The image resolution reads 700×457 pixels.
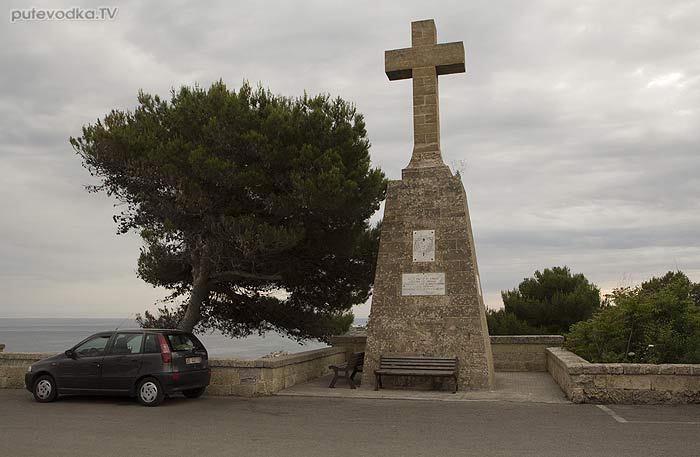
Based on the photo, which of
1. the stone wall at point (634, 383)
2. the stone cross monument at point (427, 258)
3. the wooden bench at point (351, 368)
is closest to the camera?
the stone wall at point (634, 383)

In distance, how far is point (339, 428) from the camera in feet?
26.2

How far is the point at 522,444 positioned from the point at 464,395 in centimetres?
413

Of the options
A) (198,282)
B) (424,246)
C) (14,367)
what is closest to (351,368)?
(424,246)

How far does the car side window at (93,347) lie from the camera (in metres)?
10.3

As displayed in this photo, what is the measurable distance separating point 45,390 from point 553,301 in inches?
644

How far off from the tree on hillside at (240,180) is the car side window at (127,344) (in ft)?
12.6

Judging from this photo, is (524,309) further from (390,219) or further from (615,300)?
(390,219)

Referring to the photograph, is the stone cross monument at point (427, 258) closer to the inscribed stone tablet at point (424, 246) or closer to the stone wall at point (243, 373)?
the inscribed stone tablet at point (424, 246)

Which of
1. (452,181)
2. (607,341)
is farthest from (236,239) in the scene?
(607,341)

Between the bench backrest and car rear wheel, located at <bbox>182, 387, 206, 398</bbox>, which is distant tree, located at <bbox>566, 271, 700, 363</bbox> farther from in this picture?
car rear wheel, located at <bbox>182, 387, 206, 398</bbox>

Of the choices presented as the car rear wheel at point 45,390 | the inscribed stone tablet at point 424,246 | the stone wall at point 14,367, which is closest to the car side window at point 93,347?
the car rear wheel at point 45,390

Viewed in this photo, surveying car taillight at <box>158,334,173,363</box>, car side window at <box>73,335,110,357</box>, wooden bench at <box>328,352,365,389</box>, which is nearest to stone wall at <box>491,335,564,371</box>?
wooden bench at <box>328,352,365,389</box>

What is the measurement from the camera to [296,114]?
14.2 m

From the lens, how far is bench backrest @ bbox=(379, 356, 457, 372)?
1154 centimetres
